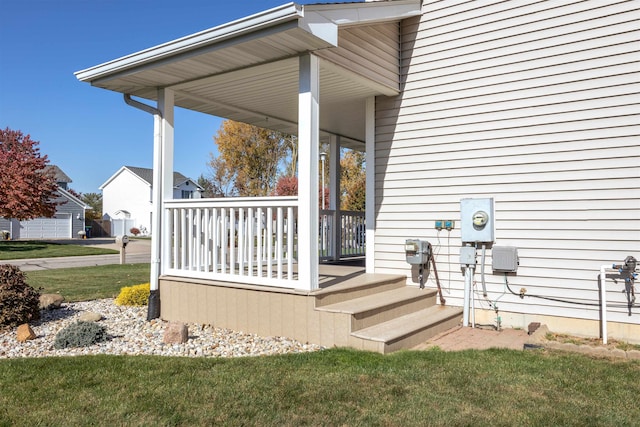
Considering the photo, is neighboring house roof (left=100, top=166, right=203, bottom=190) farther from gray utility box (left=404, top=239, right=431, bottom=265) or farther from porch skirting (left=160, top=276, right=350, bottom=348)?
gray utility box (left=404, top=239, right=431, bottom=265)

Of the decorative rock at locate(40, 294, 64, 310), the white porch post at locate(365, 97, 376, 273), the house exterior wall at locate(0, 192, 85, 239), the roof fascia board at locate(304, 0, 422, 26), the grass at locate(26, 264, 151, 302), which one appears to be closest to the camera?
the roof fascia board at locate(304, 0, 422, 26)

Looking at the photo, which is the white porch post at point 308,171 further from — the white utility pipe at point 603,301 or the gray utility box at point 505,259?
the white utility pipe at point 603,301

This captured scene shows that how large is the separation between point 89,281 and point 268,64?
263 inches

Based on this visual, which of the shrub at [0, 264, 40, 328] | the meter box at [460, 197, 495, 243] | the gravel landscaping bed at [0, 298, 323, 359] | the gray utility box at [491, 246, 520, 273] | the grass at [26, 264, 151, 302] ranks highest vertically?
the meter box at [460, 197, 495, 243]

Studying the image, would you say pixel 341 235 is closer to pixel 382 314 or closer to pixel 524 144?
pixel 382 314

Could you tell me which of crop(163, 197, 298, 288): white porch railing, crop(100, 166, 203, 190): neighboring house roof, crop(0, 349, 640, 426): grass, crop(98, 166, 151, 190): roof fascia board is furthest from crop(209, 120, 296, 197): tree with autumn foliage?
crop(98, 166, 151, 190): roof fascia board

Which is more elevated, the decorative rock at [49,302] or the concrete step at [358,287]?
the concrete step at [358,287]

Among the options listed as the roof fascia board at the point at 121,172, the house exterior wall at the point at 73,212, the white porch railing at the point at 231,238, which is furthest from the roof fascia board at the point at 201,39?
the roof fascia board at the point at 121,172

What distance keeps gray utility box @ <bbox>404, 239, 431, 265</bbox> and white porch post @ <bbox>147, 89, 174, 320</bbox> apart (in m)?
2.96

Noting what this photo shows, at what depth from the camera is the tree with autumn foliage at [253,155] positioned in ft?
64.4

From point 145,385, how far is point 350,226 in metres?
5.73

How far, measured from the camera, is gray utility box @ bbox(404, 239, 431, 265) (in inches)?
209

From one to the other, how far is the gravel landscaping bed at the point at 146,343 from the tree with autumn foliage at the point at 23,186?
1648 centimetres

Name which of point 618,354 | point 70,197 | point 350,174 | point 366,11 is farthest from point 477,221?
point 70,197
